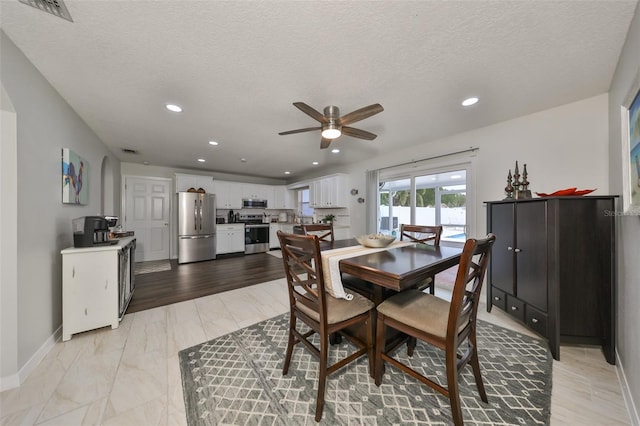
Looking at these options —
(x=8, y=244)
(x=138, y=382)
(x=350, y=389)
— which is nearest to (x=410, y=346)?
(x=350, y=389)

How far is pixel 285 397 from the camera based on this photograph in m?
1.36

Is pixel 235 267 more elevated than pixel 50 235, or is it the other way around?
pixel 50 235

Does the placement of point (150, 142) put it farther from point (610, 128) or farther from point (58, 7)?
point (610, 128)

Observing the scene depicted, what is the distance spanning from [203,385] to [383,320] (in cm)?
131

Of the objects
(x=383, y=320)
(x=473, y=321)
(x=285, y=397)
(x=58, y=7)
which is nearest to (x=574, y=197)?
(x=473, y=321)

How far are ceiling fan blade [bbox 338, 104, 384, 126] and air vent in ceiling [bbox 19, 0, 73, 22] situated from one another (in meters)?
1.92

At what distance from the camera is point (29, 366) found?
1.55 meters

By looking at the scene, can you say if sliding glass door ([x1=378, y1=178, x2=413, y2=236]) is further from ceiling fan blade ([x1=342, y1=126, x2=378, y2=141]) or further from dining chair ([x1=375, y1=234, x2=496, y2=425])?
dining chair ([x1=375, y1=234, x2=496, y2=425])

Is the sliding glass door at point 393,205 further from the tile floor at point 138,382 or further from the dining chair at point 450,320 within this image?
the dining chair at point 450,320

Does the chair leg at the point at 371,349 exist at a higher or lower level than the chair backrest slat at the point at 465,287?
lower

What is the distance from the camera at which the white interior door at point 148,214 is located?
4.89m

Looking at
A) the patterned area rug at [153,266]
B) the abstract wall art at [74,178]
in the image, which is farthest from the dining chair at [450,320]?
the patterned area rug at [153,266]

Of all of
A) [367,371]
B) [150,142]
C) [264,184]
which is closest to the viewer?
[367,371]

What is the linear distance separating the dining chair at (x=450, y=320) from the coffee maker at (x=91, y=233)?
2.81 meters
